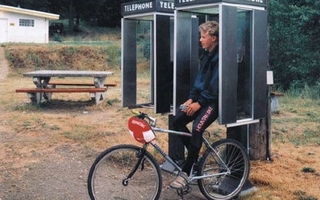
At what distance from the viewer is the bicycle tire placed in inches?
174

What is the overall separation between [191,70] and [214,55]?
87 centimetres

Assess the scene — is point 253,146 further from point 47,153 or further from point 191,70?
point 47,153

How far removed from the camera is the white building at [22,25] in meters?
33.9

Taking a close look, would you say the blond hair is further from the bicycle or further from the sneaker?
the sneaker

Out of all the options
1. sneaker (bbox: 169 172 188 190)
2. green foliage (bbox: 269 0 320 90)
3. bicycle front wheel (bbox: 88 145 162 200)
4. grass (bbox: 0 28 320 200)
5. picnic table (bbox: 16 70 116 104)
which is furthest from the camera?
green foliage (bbox: 269 0 320 90)

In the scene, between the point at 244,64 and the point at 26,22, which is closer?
the point at 244,64

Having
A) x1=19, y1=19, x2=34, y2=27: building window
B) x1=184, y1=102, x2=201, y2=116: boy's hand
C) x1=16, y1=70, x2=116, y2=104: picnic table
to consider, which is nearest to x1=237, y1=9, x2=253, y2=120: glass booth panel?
x1=184, y1=102, x2=201, y2=116: boy's hand

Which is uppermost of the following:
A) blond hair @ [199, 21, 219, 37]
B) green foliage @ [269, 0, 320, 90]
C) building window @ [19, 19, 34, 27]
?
building window @ [19, 19, 34, 27]

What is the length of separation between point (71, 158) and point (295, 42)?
60.2 ft

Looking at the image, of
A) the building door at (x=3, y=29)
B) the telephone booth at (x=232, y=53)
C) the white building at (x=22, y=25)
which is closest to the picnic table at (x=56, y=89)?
the telephone booth at (x=232, y=53)

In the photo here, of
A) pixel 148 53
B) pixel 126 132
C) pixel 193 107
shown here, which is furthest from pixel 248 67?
pixel 126 132

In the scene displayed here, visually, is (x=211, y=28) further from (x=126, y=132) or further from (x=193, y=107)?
(x=126, y=132)

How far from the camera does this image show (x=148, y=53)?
665 centimetres

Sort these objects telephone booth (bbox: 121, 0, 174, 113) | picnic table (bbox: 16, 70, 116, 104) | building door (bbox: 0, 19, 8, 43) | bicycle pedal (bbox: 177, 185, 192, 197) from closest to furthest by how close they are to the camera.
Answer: bicycle pedal (bbox: 177, 185, 192, 197) < telephone booth (bbox: 121, 0, 174, 113) < picnic table (bbox: 16, 70, 116, 104) < building door (bbox: 0, 19, 8, 43)
